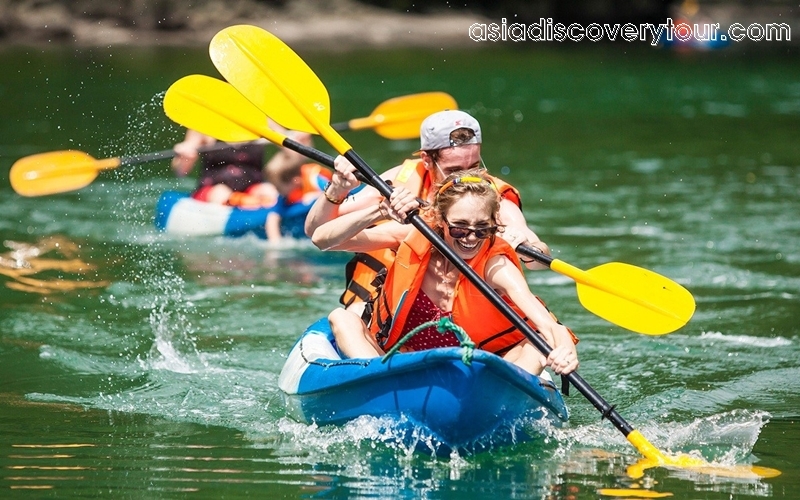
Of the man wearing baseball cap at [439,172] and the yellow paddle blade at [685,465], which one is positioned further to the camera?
the man wearing baseball cap at [439,172]

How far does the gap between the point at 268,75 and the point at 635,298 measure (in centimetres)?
204

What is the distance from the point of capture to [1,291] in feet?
23.8

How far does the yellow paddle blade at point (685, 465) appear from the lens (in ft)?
14.0

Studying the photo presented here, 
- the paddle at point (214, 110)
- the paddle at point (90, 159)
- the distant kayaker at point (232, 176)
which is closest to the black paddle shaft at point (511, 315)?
the paddle at point (214, 110)

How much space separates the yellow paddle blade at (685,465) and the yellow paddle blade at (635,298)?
0.76 m

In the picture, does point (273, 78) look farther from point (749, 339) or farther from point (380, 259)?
point (749, 339)

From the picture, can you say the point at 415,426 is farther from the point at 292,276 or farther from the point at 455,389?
the point at 292,276

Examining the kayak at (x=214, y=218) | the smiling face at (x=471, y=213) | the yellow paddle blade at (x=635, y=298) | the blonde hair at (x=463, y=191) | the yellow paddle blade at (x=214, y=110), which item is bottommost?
the yellow paddle blade at (x=635, y=298)

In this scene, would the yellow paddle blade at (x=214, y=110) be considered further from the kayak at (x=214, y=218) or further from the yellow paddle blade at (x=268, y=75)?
the kayak at (x=214, y=218)

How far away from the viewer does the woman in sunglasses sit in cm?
432

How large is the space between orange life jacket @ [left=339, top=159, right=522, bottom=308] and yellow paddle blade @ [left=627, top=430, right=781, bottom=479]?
4.24ft

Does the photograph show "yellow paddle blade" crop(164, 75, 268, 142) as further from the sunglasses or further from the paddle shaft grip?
the sunglasses

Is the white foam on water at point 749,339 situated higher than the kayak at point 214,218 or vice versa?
the kayak at point 214,218

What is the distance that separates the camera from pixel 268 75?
18.4ft
